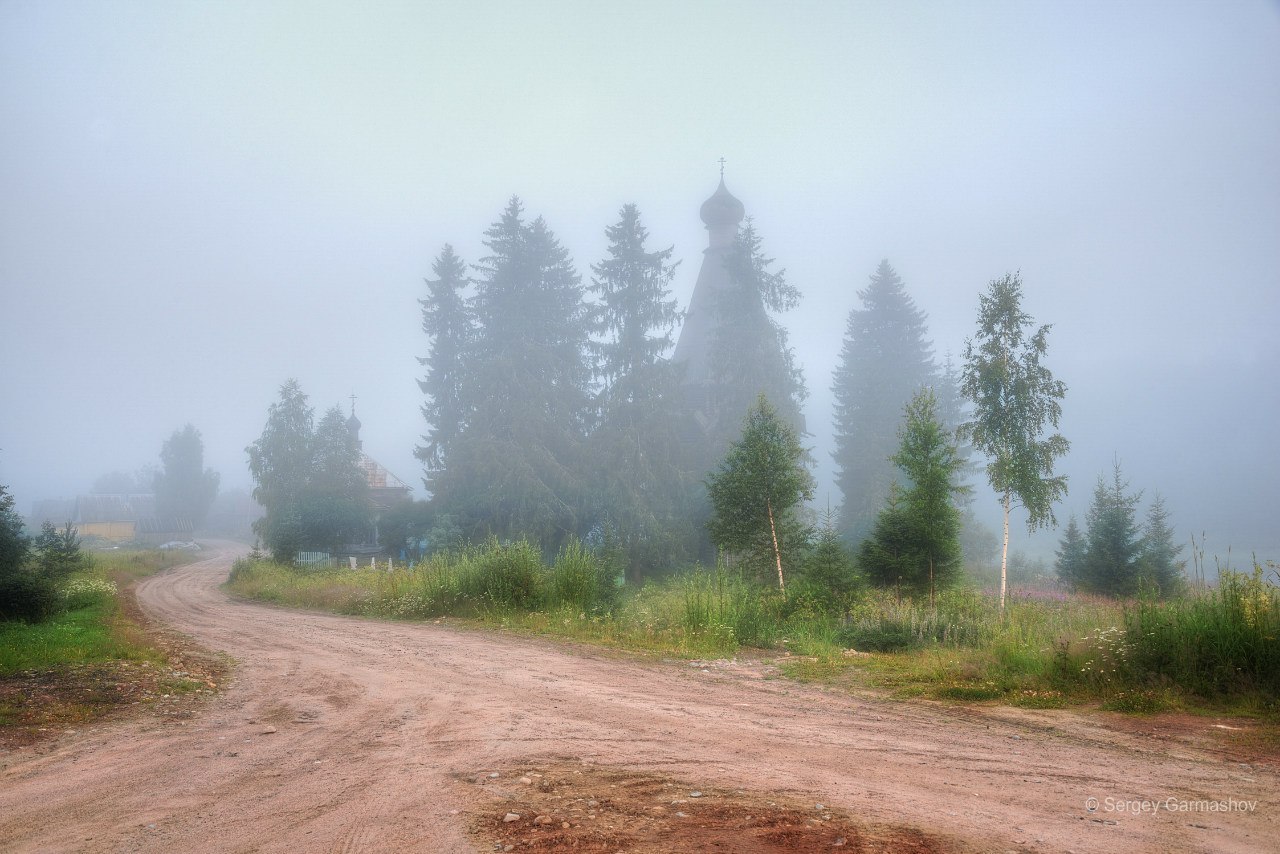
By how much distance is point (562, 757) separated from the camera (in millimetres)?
Answer: 5332

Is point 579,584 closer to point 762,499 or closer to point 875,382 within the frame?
point 762,499

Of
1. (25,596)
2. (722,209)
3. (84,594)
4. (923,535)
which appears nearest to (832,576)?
(923,535)

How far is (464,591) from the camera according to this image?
16781 mm

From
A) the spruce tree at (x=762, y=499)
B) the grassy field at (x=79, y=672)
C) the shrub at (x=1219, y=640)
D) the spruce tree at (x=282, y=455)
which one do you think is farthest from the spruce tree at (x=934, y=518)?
the spruce tree at (x=282, y=455)

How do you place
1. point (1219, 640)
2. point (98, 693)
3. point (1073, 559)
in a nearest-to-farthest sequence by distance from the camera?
1. point (1219, 640)
2. point (98, 693)
3. point (1073, 559)

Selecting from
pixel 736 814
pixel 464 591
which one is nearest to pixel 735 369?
pixel 464 591

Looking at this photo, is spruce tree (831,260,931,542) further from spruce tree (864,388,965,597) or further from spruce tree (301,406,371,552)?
spruce tree (301,406,371,552)

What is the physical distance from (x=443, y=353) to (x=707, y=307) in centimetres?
1670

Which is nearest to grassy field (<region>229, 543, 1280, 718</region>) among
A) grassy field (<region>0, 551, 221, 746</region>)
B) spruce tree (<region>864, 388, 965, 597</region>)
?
spruce tree (<region>864, 388, 965, 597</region>)

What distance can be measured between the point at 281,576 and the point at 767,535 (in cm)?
2193

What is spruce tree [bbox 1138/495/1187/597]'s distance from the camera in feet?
66.7

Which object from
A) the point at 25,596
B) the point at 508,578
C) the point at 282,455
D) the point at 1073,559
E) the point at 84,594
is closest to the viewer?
the point at 25,596

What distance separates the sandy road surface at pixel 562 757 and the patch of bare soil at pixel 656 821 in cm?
20

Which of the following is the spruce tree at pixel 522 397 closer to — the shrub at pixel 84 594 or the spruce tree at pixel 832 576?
the shrub at pixel 84 594
